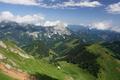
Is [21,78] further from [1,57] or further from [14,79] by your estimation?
[1,57]

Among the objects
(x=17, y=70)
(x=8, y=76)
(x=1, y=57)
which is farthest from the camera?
(x=1, y=57)

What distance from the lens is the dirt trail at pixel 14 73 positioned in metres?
166

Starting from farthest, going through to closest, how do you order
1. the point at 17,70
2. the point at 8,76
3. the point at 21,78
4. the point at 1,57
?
1. the point at 1,57
2. the point at 17,70
3. the point at 21,78
4. the point at 8,76

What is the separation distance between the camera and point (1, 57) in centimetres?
19500

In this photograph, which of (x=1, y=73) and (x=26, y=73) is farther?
(x=26, y=73)

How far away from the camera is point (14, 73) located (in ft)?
569

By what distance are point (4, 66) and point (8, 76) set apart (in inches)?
737

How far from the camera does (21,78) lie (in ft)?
560

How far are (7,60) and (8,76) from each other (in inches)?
1415

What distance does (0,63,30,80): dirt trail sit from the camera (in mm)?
166125

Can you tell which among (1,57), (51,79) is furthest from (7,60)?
(51,79)

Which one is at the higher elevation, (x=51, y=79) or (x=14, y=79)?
(x=14, y=79)

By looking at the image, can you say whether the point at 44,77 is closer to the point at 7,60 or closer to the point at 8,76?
the point at 7,60

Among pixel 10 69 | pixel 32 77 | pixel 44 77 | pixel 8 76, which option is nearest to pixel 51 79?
pixel 44 77
